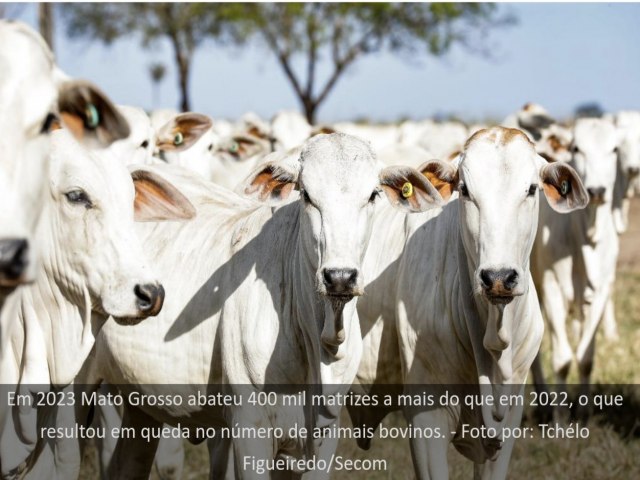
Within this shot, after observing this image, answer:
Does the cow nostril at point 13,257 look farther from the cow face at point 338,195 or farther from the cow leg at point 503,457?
the cow leg at point 503,457

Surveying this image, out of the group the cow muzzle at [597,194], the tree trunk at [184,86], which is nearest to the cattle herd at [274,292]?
the cow muzzle at [597,194]

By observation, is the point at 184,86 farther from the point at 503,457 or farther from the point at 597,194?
the point at 503,457

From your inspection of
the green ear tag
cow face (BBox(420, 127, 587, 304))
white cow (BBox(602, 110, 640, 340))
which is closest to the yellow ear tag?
cow face (BBox(420, 127, 587, 304))

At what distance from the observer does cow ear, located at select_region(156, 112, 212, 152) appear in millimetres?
7859

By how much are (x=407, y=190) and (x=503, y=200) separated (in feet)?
1.36

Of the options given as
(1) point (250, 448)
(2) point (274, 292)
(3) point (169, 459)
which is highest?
(2) point (274, 292)

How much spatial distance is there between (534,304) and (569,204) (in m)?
0.49

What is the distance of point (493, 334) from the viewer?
5.41 m

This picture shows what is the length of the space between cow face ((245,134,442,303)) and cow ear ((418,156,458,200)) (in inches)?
16.4

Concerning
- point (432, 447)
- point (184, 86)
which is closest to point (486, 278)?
point (432, 447)

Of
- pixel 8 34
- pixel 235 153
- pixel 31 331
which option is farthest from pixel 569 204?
pixel 235 153

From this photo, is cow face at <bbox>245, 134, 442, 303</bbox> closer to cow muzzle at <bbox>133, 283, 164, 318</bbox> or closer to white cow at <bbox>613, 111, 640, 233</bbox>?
cow muzzle at <bbox>133, 283, 164, 318</bbox>

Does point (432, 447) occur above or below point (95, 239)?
below

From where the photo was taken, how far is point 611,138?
9.22 meters
